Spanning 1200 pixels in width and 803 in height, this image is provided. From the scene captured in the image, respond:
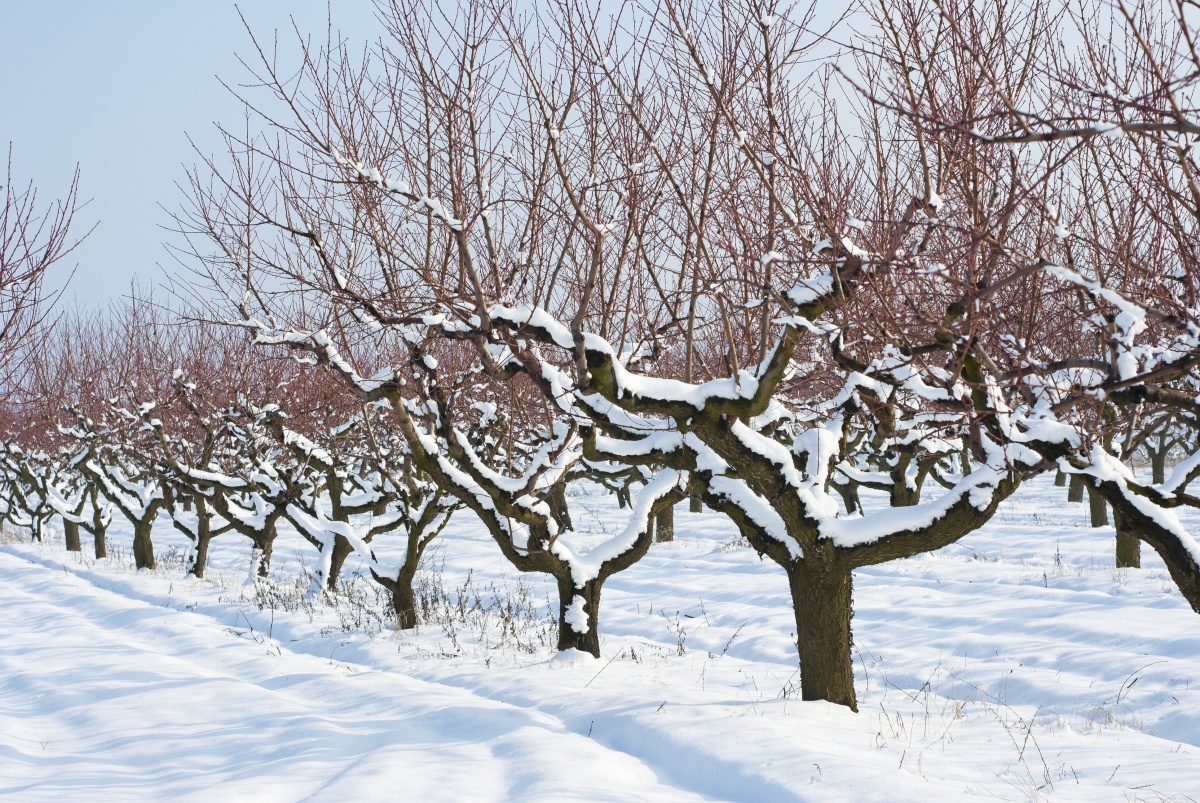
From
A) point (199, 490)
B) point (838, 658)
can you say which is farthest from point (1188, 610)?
point (199, 490)

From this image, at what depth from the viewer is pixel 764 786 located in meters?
4.39

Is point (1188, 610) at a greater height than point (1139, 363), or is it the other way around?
point (1139, 363)

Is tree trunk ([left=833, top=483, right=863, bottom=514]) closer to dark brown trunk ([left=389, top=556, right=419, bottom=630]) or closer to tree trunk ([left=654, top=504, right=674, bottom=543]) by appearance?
tree trunk ([left=654, top=504, right=674, bottom=543])

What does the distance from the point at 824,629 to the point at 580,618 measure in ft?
8.24

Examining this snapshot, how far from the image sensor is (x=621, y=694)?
6.19 m

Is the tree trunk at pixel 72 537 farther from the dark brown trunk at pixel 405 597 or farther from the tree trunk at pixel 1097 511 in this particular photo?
the tree trunk at pixel 1097 511

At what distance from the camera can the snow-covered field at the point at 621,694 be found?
4.66 metres

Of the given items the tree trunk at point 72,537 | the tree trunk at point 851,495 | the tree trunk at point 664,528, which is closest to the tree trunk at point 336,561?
the tree trunk at point 664,528

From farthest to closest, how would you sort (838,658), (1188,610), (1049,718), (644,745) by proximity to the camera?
(1188,610) < (1049,718) < (838,658) < (644,745)

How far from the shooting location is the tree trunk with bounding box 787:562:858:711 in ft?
18.7

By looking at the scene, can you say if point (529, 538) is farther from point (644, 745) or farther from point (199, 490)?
point (199, 490)

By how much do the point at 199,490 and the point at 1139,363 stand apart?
13.0 metres

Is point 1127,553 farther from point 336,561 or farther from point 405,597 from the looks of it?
point 336,561

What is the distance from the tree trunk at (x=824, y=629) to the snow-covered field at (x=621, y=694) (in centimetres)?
19
